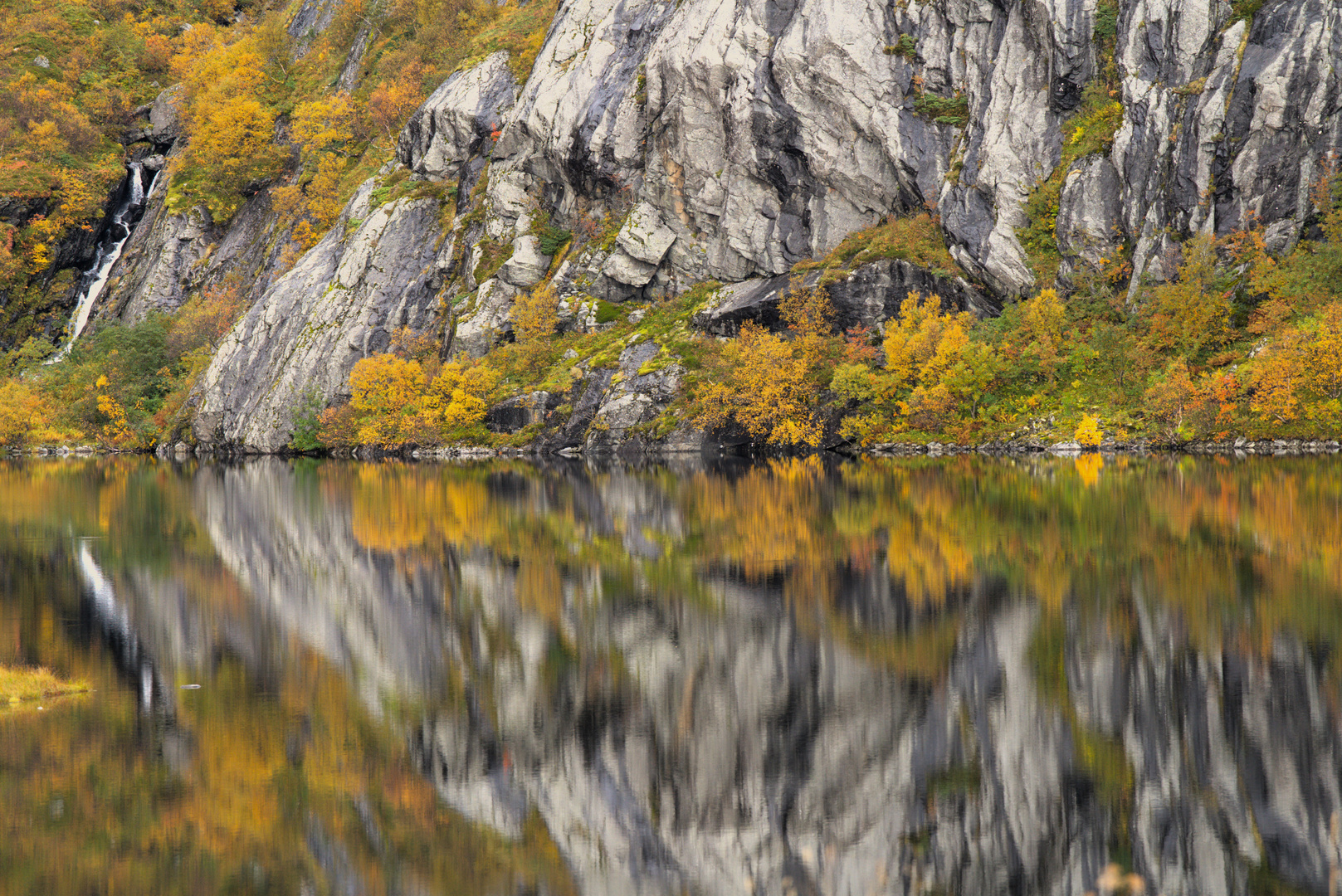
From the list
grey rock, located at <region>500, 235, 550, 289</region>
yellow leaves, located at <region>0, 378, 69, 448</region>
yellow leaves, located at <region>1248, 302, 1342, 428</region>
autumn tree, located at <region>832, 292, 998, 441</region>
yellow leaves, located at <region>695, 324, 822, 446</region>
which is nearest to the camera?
yellow leaves, located at <region>1248, 302, 1342, 428</region>

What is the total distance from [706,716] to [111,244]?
422 ft

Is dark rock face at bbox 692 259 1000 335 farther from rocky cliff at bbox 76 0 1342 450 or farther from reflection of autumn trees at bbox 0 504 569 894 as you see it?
reflection of autumn trees at bbox 0 504 569 894

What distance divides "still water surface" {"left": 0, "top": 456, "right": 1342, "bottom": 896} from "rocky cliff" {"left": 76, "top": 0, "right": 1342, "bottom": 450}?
3623cm

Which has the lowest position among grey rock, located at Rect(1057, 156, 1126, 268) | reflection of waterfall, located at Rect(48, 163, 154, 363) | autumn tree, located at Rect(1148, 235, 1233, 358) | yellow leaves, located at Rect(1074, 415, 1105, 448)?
yellow leaves, located at Rect(1074, 415, 1105, 448)

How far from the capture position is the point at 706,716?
36.9 feet

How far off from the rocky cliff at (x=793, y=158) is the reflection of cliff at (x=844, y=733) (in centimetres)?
4505

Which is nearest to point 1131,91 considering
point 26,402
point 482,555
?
point 482,555

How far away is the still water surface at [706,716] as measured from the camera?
810 centimetres

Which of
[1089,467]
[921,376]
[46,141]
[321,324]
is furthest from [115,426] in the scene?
[1089,467]

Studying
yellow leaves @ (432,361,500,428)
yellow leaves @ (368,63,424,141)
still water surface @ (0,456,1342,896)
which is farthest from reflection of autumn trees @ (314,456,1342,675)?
yellow leaves @ (368,63,424,141)

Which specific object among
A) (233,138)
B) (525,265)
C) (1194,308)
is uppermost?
(233,138)

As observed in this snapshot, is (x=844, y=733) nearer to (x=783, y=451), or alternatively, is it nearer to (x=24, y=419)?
(x=783, y=451)

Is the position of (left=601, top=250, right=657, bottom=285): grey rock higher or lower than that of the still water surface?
higher

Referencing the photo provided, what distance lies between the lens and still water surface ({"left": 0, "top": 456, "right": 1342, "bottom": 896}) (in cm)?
810
